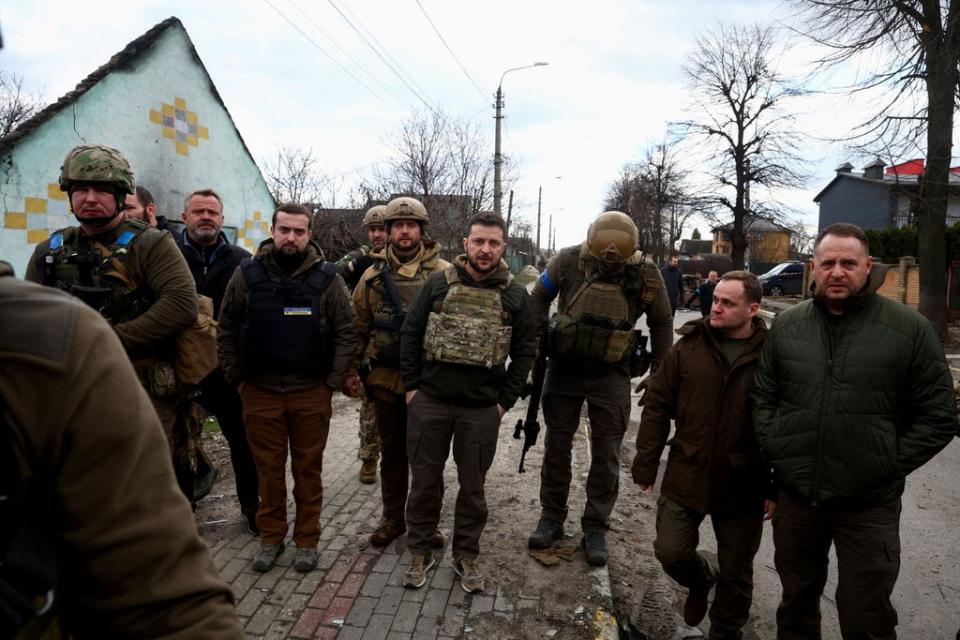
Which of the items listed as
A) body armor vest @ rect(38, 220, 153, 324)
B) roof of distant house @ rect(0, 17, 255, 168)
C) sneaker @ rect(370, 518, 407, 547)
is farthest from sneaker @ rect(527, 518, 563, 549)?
roof of distant house @ rect(0, 17, 255, 168)

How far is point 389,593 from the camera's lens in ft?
10.8

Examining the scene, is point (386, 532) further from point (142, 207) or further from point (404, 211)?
point (142, 207)

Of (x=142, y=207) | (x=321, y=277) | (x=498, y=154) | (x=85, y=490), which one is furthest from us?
(x=498, y=154)

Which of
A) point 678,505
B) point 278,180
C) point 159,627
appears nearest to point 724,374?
point 678,505

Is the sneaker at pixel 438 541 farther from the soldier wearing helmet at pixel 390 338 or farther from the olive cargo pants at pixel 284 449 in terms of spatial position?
the olive cargo pants at pixel 284 449

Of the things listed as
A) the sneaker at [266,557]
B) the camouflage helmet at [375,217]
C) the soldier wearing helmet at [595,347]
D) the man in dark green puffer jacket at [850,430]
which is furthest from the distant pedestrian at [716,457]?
the camouflage helmet at [375,217]

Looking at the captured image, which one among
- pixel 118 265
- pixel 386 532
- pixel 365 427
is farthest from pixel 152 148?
pixel 386 532

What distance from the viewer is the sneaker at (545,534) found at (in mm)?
3820

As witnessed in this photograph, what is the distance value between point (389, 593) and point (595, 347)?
1.83 meters

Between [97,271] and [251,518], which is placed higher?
[97,271]

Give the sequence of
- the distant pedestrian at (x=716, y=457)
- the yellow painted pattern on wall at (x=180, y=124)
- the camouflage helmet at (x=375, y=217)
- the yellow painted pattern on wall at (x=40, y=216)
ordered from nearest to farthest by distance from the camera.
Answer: the distant pedestrian at (x=716, y=457) → the camouflage helmet at (x=375, y=217) → the yellow painted pattern on wall at (x=40, y=216) → the yellow painted pattern on wall at (x=180, y=124)

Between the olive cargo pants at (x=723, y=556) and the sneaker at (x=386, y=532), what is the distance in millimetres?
1708

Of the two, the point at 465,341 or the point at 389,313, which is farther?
the point at 389,313

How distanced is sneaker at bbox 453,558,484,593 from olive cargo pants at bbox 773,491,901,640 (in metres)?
1.49
